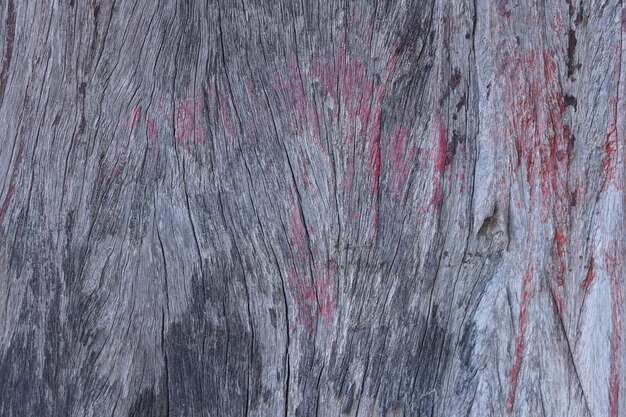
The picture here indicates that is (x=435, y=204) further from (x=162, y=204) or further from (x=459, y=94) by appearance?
(x=162, y=204)

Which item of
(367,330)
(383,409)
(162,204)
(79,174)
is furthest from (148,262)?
(383,409)

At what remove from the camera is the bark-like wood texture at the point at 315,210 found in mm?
1879

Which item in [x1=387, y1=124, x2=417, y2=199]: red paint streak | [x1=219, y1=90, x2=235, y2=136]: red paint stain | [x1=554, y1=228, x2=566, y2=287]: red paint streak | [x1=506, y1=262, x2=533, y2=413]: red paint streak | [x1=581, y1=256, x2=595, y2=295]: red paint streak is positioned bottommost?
[x1=506, y1=262, x2=533, y2=413]: red paint streak

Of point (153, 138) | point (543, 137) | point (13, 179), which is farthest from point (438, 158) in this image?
point (13, 179)

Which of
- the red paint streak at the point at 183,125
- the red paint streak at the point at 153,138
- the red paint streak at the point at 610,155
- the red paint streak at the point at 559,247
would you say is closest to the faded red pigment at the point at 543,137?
the red paint streak at the point at 559,247

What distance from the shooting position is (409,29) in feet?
6.43

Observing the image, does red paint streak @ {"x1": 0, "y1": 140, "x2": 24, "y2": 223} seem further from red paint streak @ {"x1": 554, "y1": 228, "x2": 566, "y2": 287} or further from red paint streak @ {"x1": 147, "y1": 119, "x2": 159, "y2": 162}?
red paint streak @ {"x1": 554, "y1": 228, "x2": 566, "y2": 287}

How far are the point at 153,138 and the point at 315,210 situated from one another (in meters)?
0.57

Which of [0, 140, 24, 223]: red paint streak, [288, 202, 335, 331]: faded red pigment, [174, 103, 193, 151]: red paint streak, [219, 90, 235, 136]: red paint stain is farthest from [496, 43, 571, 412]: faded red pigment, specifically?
[0, 140, 24, 223]: red paint streak

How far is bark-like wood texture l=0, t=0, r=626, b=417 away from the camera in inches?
74.0

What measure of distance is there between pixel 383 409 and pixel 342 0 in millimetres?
1221

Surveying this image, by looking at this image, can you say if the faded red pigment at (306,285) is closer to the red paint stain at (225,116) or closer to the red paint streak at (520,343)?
the red paint stain at (225,116)

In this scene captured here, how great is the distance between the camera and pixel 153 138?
2.11 m

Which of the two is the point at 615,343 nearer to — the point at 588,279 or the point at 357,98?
the point at 588,279
